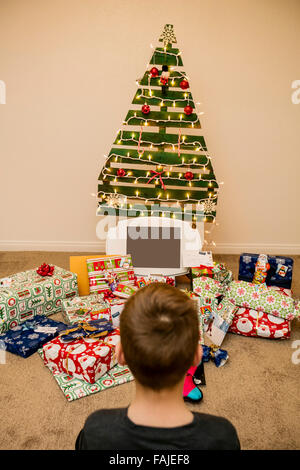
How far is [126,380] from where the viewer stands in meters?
1.71

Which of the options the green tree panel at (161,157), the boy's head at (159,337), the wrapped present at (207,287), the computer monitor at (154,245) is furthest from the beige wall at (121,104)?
the boy's head at (159,337)

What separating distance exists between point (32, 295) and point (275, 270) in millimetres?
1633

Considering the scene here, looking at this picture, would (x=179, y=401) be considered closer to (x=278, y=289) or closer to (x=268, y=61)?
(x=278, y=289)

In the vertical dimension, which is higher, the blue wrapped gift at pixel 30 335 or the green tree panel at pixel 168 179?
the green tree panel at pixel 168 179

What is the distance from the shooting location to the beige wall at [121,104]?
3.17 m

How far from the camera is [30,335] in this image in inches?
78.7

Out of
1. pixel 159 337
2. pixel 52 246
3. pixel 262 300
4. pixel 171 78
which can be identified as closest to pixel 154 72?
pixel 171 78

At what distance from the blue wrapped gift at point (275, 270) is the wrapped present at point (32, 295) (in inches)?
47.6

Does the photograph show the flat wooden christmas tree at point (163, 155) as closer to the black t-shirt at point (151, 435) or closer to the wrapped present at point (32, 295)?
the wrapped present at point (32, 295)

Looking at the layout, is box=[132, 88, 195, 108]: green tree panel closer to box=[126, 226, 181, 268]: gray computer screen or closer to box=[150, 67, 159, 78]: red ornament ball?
box=[150, 67, 159, 78]: red ornament ball

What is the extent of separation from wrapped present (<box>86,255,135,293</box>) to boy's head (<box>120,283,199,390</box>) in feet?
5.38

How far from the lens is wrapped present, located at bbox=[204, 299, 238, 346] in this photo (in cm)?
202

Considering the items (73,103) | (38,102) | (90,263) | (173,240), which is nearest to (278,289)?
(173,240)

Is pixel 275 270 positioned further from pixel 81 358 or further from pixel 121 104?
pixel 121 104
